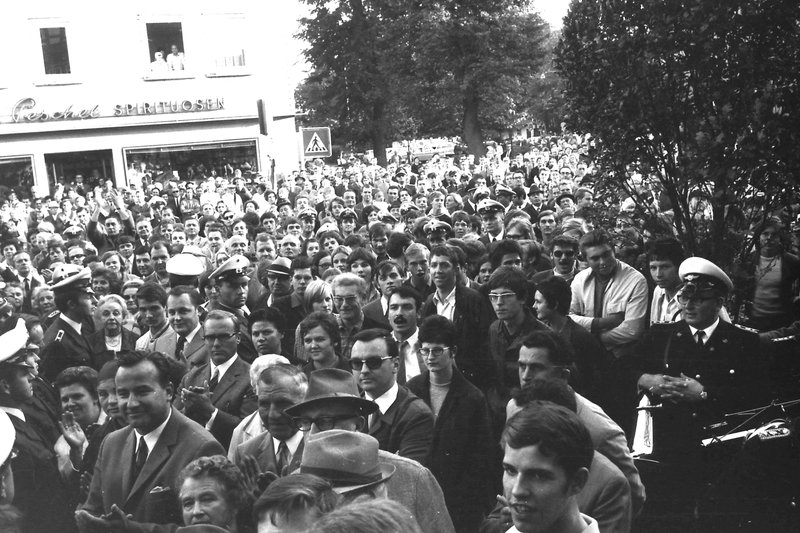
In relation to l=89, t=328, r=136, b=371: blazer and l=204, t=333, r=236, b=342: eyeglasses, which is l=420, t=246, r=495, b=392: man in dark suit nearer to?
l=204, t=333, r=236, b=342: eyeglasses

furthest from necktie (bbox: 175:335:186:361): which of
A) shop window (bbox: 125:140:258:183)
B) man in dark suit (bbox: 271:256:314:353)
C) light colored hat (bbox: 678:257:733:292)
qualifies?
shop window (bbox: 125:140:258:183)

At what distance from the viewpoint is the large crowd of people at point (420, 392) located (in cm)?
376

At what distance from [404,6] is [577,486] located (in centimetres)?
4057

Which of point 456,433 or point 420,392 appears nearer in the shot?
point 456,433

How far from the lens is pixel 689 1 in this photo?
19.4 ft

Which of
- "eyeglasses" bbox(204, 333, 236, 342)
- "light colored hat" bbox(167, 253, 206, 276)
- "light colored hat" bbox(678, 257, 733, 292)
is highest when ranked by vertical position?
"light colored hat" bbox(678, 257, 733, 292)

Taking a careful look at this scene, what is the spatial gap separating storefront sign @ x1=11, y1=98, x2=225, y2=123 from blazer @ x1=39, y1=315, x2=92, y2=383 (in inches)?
904

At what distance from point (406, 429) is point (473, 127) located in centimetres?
3838

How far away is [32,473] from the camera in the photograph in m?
4.87

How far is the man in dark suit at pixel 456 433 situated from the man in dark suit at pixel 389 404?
0.15 m

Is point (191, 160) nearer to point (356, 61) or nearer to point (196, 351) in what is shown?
point (356, 61)

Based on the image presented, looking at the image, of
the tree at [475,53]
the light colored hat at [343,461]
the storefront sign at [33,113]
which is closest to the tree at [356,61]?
the tree at [475,53]

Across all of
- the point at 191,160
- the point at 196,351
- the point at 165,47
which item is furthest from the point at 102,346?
the point at 191,160

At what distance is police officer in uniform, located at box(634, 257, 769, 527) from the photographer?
5207mm
